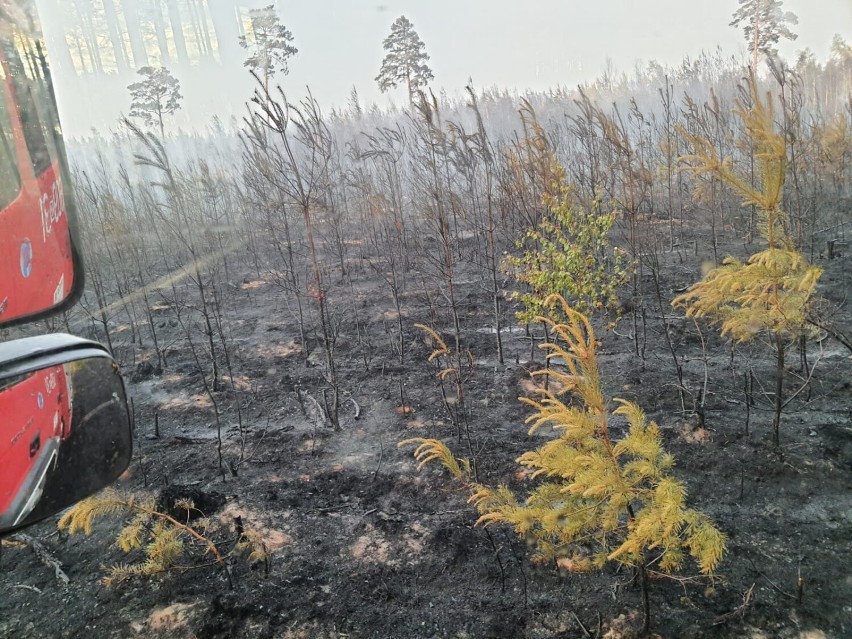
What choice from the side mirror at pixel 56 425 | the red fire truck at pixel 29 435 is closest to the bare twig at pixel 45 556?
the side mirror at pixel 56 425

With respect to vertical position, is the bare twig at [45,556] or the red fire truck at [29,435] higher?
the red fire truck at [29,435]

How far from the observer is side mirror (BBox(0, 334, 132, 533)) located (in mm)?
789

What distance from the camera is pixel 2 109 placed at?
0.75 m

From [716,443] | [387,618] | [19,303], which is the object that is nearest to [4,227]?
[19,303]

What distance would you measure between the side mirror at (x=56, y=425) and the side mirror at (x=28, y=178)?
0.09 metres

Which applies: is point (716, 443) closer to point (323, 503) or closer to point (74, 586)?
point (323, 503)

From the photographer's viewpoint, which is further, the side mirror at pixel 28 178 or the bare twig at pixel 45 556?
the bare twig at pixel 45 556

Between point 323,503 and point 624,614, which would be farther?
point 323,503

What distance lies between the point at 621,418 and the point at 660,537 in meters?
3.32

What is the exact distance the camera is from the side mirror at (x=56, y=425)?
0.79 m

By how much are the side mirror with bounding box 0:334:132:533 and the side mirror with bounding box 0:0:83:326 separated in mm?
95

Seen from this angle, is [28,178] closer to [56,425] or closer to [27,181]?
[27,181]

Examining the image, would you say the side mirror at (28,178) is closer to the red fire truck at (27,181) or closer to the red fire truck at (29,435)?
the red fire truck at (27,181)

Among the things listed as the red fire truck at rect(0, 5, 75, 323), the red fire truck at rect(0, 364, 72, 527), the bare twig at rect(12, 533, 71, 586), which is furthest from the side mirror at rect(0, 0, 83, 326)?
the bare twig at rect(12, 533, 71, 586)
